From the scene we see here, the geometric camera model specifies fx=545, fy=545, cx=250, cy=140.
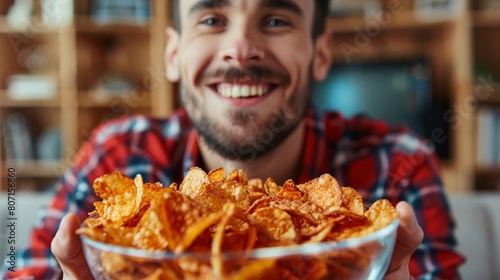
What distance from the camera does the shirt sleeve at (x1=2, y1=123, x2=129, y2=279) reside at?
1.20 meters

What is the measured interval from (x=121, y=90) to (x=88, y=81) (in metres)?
0.23

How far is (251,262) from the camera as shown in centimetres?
35

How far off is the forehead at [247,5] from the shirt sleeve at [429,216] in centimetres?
44

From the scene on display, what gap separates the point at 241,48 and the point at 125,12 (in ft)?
7.38

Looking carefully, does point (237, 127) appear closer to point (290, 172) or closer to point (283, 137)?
point (283, 137)

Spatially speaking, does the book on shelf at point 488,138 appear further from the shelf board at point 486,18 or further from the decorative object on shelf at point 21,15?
the decorative object on shelf at point 21,15

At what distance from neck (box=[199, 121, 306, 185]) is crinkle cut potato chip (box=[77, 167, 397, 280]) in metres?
0.55

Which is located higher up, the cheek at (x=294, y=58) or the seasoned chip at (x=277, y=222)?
the cheek at (x=294, y=58)

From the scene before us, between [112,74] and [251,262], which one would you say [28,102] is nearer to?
[112,74]

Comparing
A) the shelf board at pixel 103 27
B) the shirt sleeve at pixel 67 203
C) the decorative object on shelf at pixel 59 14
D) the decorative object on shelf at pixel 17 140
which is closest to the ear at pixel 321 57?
the shirt sleeve at pixel 67 203

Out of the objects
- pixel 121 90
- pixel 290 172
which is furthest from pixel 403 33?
pixel 290 172

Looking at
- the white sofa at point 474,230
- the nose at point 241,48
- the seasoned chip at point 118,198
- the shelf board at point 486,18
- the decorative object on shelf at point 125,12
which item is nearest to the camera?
the seasoned chip at point 118,198

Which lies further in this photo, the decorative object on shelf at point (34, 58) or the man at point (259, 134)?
the decorative object on shelf at point (34, 58)

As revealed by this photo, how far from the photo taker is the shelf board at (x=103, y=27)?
119 inches
